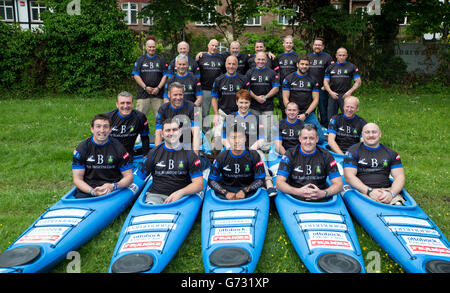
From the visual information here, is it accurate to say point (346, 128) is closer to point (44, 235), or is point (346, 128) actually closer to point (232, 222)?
point (232, 222)

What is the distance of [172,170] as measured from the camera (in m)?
4.78

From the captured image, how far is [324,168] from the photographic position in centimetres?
476

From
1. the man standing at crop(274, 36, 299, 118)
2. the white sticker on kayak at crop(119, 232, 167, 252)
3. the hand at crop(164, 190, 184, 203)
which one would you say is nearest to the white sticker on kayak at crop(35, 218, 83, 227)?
the white sticker on kayak at crop(119, 232, 167, 252)

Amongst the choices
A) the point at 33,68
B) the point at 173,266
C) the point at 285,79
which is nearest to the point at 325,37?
the point at 285,79

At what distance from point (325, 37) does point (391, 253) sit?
12532 mm

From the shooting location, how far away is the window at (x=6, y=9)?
2388cm

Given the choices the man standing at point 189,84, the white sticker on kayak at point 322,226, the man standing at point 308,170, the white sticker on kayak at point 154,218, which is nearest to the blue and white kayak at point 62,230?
the white sticker on kayak at point 154,218

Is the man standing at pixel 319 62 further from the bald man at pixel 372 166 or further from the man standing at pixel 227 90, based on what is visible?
the bald man at pixel 372 166

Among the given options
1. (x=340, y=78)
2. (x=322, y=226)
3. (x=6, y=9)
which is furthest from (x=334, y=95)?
(x=6, y=9)

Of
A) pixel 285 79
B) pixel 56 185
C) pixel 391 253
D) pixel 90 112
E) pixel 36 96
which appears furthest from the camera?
pixel 36 96

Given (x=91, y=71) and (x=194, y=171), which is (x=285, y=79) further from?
(x=91, y=71)

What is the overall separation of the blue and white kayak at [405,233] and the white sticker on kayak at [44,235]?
3.60 metres

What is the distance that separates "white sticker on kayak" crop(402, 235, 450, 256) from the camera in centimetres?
373

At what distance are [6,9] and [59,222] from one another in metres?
25.5
